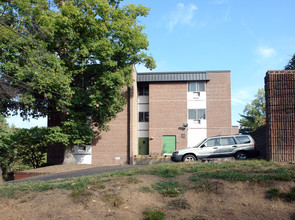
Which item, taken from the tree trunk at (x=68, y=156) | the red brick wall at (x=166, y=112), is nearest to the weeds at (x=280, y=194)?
the tree trunk at (x=68, y=156)

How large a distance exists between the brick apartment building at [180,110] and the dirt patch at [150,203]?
22.7m

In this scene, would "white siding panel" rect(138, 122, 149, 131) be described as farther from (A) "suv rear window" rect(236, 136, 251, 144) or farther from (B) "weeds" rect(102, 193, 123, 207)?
(B) "weeds" rect(102, 193, 123, 207)

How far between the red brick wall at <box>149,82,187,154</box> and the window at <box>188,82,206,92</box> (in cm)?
54

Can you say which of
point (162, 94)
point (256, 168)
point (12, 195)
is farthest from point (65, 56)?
point (256, 168)

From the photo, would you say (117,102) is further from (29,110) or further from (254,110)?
(254,110)

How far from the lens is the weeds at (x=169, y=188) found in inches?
291

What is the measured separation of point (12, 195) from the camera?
26.2 ft

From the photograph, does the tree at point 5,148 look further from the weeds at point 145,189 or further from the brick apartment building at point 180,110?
the weeds at point 145,189

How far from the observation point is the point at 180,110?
31.2m

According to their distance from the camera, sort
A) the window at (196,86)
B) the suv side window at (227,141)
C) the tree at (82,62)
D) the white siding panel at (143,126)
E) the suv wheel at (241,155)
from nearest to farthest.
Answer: the suv wheel at (241,155) < the suv side window at (227,141) < the tree at (82,62) < the window at (196,86) < the white siding panel at (143,126)

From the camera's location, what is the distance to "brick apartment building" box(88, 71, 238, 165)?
101 feet

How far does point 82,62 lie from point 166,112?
41.1ft

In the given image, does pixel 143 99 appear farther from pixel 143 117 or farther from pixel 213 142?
pixel 213 142

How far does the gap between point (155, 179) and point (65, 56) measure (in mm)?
15666
